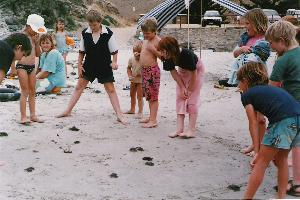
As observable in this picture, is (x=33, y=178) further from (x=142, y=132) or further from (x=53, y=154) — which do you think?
(x=142, y=132)

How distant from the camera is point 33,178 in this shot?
4898mm

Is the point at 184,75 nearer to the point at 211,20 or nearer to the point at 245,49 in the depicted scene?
the point at 245,49

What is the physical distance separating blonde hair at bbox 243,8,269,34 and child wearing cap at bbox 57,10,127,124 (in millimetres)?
2151

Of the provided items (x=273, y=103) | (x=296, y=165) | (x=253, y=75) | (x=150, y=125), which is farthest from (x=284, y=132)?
(x=150, y=125)

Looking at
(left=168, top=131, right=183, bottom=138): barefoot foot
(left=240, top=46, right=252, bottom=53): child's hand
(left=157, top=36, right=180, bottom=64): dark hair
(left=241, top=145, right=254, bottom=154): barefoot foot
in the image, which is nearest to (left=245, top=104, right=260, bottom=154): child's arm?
(left=241, top=145, right=254, bottom=154): barefoot foot

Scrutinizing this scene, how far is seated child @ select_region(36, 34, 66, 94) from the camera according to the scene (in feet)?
30.8

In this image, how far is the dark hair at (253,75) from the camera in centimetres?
430

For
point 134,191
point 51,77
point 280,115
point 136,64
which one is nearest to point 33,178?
point 134,191

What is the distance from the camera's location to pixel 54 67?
9.43m

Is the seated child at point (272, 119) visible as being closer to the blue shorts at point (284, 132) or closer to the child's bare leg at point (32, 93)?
the blue shorts at point (284, 132)

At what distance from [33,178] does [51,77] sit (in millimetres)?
4797

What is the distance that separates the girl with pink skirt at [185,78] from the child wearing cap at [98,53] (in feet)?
3.45

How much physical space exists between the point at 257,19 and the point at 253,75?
187 centimetres

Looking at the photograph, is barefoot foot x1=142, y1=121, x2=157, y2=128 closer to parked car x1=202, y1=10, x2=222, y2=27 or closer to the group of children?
the group of children
